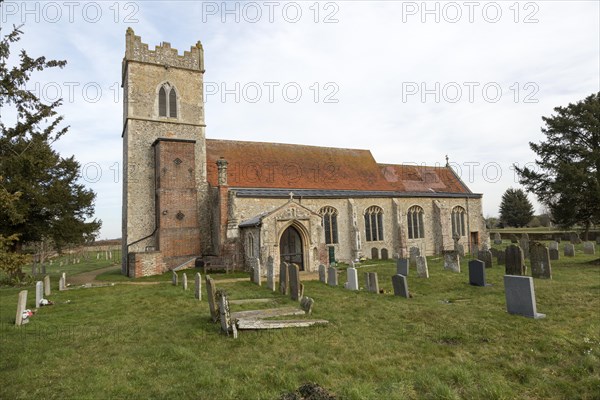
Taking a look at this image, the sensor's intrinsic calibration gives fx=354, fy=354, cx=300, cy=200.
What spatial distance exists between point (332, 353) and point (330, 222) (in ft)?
56.6

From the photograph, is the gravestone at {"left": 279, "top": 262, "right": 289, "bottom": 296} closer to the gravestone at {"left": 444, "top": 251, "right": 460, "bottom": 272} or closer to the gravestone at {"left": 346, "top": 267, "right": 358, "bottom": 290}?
the gravestone at {"left": 346, "top": 267, "right": 358, "bottom": 290}

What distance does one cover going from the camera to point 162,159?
2019cm

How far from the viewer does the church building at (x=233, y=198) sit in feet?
62.8

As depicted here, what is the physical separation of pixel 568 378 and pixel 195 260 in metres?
18.2

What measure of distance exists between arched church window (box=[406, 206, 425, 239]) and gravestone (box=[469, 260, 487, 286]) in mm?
13470

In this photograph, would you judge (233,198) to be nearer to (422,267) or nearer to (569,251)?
(422,267)

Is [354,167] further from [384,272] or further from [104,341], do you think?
[104,341]

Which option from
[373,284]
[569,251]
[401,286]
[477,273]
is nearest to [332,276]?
[373,284]

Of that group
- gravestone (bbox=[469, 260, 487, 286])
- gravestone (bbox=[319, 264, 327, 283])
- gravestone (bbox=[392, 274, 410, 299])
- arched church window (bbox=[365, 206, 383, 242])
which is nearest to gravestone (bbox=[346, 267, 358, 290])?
gravestone (bbox=[392, 274, 410, 299])

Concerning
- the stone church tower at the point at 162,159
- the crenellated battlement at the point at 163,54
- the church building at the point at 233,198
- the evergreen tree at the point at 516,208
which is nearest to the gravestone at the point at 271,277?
the church building at the point at 233,198

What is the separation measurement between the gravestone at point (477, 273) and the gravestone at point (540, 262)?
2822 mm

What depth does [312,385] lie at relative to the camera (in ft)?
15.7

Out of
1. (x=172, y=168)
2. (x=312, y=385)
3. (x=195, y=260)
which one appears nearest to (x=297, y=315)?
(x=312, y=385)

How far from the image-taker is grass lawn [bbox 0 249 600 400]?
4.85 meters
